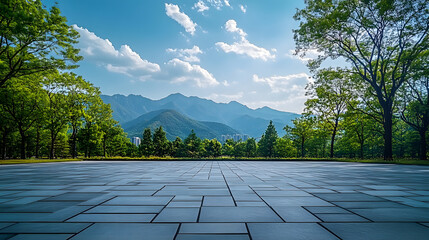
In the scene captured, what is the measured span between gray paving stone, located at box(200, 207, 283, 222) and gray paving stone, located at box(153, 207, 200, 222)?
0.40 feet

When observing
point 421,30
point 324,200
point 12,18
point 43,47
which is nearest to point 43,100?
point 43,47

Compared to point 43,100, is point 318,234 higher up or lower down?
lower down

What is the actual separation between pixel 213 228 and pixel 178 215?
717 mm

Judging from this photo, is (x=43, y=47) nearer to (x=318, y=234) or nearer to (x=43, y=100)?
(x=43, y=100)

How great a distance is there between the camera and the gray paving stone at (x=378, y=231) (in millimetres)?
2150

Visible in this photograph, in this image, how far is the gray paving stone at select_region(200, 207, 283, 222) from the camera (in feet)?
8.95

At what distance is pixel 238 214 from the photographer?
295cm

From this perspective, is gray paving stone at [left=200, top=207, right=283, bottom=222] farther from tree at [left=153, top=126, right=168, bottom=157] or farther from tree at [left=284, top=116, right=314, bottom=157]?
tree at [left=153, top=126, right=168, bottom=157]

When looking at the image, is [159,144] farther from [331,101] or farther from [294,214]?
[294,214]

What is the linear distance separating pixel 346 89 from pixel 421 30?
969 centimetres

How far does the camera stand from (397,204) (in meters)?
3.61

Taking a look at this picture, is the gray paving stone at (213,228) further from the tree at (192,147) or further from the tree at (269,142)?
the tree at (269,142)

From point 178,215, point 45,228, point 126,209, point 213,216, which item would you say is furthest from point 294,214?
point 45,228

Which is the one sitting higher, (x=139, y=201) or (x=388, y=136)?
(x=388, y=136)
